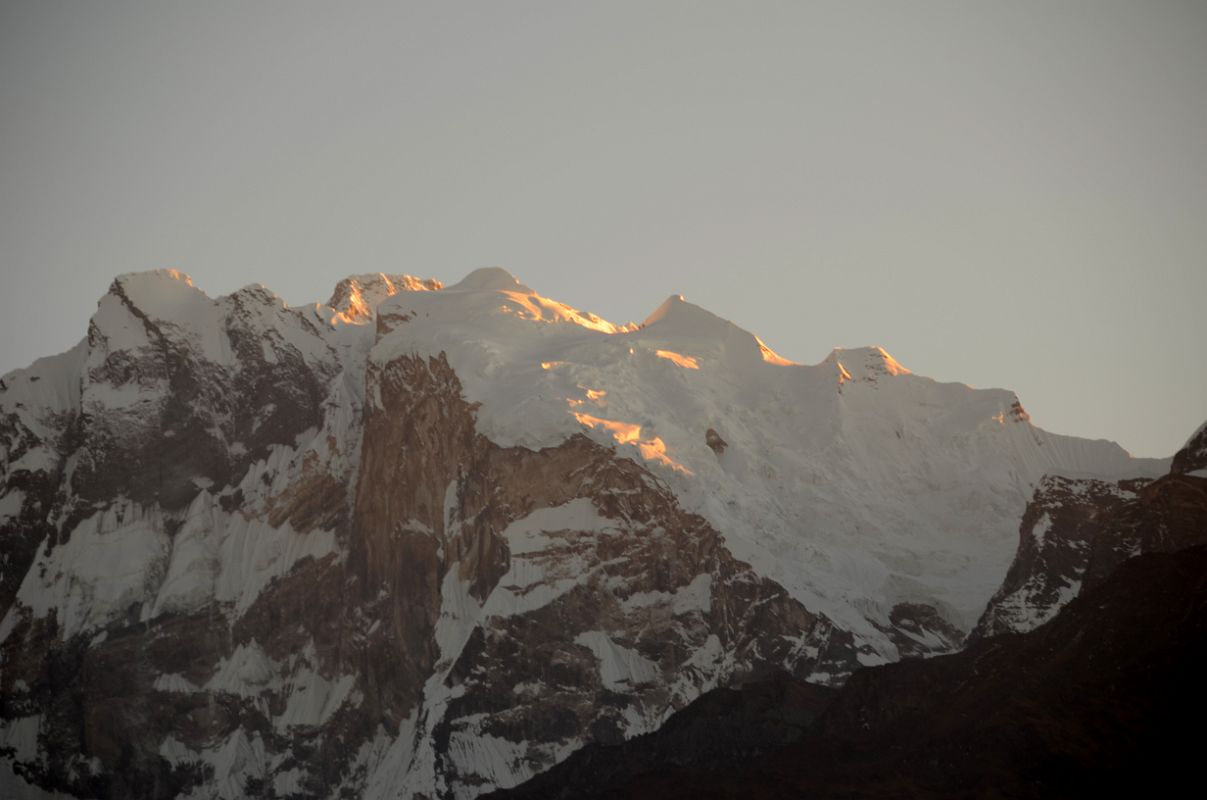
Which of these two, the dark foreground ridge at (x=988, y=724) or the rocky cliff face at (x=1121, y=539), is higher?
the rocky cliff face at (x=1121, y=539)

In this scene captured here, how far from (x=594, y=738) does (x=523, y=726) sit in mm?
6127

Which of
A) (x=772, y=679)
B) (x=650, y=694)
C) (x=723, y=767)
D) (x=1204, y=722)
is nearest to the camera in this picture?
(x=1204, y=722)

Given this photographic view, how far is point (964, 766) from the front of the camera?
494ft

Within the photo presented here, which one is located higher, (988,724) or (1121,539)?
(1121,539)

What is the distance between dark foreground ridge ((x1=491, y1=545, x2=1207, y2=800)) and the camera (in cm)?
14675

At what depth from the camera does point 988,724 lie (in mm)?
153375

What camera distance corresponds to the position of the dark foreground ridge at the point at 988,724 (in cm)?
14675

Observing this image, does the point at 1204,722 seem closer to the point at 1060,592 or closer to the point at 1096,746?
the point at 1096,746

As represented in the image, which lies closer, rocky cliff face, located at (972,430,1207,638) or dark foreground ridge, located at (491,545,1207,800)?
dark foreground ridge, located at (491,545,1207,800)

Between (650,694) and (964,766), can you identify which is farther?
(650,694)

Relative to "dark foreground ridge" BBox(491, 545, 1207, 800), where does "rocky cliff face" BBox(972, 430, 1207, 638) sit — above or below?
above

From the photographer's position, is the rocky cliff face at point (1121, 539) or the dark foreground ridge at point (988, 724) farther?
the rocky cliff face at point (1121, 539)

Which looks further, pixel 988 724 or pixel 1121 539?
pixel 1121 539

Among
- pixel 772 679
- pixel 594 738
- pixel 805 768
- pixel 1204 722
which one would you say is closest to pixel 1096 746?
pixel 1204 722
